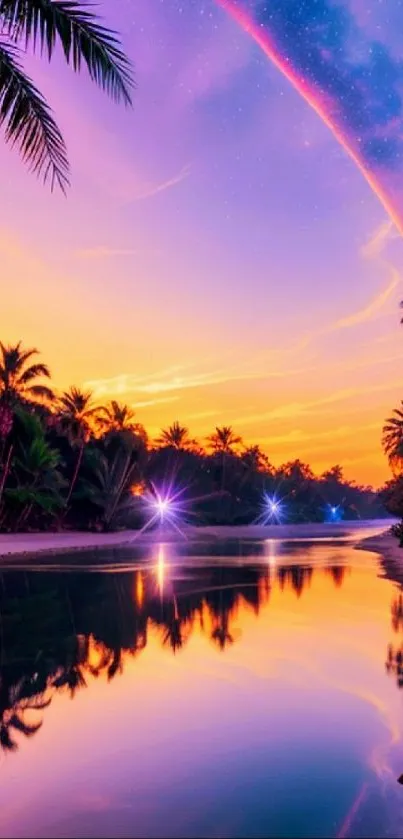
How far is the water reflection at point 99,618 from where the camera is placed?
9.41 m

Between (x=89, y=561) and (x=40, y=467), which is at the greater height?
(x=40, y=467)

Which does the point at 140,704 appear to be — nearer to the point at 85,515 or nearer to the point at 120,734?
the point at 120,734

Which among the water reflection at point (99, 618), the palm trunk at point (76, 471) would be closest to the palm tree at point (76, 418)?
the palm trunk at point (76, 471)

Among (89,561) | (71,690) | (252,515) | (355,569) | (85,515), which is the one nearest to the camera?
(71,690)

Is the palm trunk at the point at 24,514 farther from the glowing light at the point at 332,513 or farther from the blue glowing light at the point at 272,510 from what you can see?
the glowing light at the point at 332,513

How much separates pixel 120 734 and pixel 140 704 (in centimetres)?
111

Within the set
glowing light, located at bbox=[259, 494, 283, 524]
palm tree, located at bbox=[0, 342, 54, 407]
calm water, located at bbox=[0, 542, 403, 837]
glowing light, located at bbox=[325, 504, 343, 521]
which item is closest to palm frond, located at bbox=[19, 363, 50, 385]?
palm tree, located at bbox=[0, 342, 54, 407]

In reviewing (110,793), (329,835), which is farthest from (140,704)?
(329,835)

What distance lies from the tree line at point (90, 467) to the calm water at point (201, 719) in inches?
1097

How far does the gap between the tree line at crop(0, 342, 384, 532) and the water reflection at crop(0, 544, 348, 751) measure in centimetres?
1903

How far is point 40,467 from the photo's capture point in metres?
47.8

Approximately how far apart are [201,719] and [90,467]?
52934mm

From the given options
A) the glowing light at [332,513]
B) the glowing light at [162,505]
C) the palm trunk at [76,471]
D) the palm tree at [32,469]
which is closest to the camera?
the palm tree at [32,469]

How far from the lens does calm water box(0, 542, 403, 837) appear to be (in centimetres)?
541
